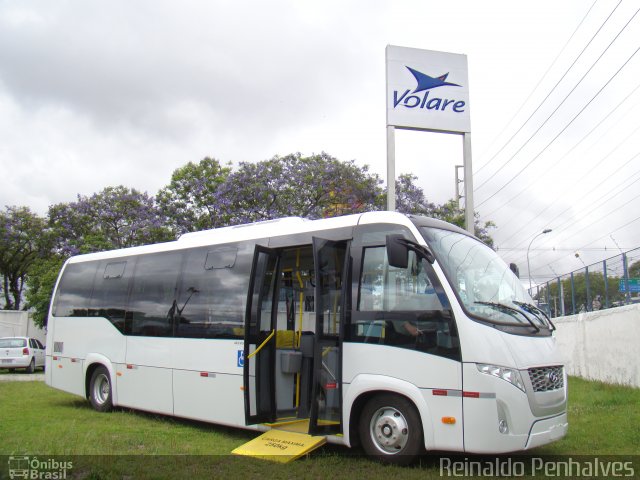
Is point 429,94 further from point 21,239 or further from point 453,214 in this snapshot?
point 21,239

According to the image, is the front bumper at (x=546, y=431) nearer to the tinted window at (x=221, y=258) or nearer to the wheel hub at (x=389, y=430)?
the wheel hub at (x=389, y=430)

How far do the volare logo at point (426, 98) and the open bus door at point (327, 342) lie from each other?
8.84 m

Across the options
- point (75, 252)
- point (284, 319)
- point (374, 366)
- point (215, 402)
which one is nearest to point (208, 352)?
point (215, 402)

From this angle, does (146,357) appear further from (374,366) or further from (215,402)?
(374,366)

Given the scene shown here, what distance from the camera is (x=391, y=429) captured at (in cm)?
670

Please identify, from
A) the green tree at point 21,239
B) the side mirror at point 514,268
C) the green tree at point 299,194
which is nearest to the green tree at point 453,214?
the green tree at point 299,194

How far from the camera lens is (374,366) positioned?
6.89 metres

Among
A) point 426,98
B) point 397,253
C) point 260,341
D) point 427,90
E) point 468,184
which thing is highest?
point 427,90

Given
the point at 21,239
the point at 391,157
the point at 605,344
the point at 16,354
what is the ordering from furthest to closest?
1. the point at 21,239
2. the point at 16,354
3. the point at 391,157
4. the point at 605,344

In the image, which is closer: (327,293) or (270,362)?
(327,293)

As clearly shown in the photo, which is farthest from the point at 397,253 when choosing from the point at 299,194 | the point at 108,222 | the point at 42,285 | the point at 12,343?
the point at 42,285

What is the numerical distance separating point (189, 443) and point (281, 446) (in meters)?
1.53

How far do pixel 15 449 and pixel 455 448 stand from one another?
5218 mm

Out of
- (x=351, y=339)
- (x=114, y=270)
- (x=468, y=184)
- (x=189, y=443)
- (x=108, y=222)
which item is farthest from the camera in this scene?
(x=108, y=222)
